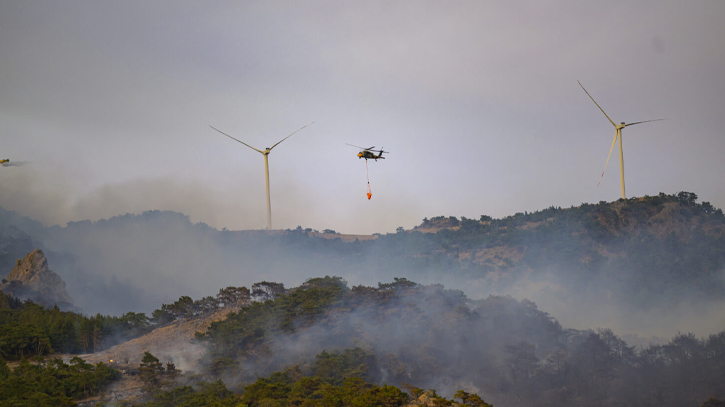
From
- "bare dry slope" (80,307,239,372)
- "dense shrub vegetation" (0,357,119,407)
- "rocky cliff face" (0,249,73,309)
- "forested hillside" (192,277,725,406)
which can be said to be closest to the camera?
"dense shrub vegetation" (0,357,119,407)

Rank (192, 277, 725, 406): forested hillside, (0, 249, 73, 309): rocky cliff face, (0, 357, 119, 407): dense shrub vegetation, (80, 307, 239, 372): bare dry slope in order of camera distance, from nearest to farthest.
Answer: (0, 357, 119, 407): dense shrub vegetation → (192, 277, 725, 406): forested hillside → (80, 307, 239, 372): bare dry slope → (0, 249, 73, 309): rocky cliff face

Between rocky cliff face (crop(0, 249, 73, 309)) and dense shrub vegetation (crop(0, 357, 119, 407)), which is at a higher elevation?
rocky cliff face (crop(0, 249, 73, 309))

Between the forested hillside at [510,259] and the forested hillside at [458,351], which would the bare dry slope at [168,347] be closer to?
the forested hillside at [458,351]

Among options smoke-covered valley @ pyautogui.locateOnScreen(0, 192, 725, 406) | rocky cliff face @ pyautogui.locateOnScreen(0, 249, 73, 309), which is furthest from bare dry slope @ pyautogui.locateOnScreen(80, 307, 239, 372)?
rocky cliff face @ pyautogui.locateOnScreen(0, 249, 73, 309)

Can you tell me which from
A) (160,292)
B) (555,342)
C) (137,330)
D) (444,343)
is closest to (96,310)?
(160,292)

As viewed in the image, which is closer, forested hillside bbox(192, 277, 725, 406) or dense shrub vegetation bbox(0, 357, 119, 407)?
dense shrub vegetation bbox(0, 357, 119, 407)

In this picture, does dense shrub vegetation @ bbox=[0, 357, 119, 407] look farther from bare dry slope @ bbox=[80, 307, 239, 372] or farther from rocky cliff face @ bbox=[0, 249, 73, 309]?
rocky cliff face @ bbox=[0, 249, 73, 309]

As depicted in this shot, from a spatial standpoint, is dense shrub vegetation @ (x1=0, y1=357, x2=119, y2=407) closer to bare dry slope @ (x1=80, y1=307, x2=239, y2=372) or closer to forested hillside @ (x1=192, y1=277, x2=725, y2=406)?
bare dry slope @ (x1=80, y1=307, x2=239, y2=372)

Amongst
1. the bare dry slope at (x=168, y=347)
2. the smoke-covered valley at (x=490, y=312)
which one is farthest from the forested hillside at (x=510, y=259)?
the bare dry slope at (x=168, y=347)

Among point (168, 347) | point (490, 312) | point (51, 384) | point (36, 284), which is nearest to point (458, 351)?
point (490, 312)
